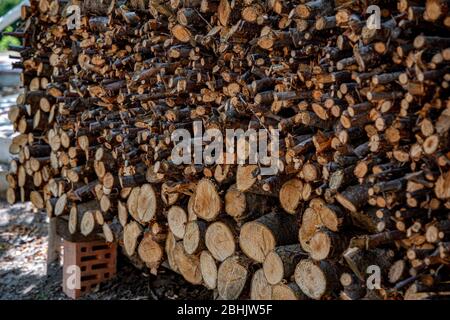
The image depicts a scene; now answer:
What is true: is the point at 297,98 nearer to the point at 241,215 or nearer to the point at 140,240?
the point at 241,215

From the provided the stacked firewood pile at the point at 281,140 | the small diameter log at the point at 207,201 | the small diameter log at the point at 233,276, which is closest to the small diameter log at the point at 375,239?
the stacked firewood pile at the point at 281,140

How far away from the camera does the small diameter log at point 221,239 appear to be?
310 centimetres

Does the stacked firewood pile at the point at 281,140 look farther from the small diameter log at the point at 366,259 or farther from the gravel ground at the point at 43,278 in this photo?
the gravel ground at the point at 43,278

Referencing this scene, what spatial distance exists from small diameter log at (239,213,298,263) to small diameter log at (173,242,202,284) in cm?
48

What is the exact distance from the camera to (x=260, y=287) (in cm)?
296

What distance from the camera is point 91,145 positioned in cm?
424

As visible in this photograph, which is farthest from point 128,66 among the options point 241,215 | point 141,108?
point 241,215

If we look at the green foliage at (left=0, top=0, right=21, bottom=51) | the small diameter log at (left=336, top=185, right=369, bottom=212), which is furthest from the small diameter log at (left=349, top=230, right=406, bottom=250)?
the green foliage at (left=0, top=0, right=21, bottom=51)

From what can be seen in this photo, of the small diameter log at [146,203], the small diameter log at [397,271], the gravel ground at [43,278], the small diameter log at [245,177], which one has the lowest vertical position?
the gravel ground at [43,278]

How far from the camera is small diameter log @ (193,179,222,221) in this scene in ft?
10.3

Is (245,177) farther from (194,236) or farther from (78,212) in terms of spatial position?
(78,212)

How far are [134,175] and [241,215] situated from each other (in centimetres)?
97

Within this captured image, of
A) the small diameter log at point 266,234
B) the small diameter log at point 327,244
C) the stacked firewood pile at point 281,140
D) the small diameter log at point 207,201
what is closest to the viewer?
the stacked firewood pile at point 281,140

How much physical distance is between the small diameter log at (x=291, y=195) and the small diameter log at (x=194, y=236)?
0.54 metres
